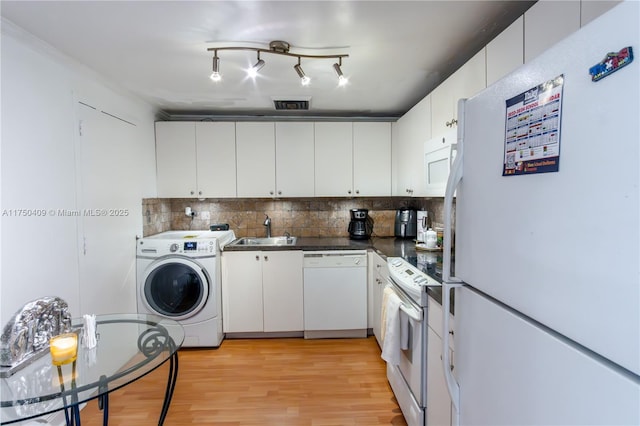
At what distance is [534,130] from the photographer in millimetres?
694

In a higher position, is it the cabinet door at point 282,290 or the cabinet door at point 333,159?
the cabinet door at point 333,159

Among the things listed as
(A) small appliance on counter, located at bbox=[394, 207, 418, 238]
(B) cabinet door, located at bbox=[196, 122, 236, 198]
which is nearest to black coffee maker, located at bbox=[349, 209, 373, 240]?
(A) small appliance on counter, located at bbox=[394, 207, 418, 238]

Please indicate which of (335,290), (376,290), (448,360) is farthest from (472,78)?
(335,290)

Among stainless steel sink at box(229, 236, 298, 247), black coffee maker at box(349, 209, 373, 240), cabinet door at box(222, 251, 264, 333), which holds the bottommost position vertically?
cabinet door at box(222, 251, 264, 333)

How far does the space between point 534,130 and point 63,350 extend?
173 cm

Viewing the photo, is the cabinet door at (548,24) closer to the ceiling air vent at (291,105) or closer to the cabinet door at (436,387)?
the cabinet door at (436,387)

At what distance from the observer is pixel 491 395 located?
844 millimetres

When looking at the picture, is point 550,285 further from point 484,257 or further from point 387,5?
point 387,5

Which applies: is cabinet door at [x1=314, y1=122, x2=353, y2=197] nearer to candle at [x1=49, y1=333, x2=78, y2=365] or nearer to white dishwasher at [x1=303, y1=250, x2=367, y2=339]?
white dishwasher at [x1=303, y1=250, x2=367, y2=339]

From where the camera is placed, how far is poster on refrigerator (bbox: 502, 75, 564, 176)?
636 millimetres

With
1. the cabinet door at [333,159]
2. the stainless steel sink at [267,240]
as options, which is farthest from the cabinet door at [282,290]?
the cabinet door at [333,159]

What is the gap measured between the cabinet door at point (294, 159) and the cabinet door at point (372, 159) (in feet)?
1.60

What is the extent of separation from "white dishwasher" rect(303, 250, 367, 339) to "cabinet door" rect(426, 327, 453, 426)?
56.1 inches

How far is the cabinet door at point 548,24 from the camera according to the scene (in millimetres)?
1075
